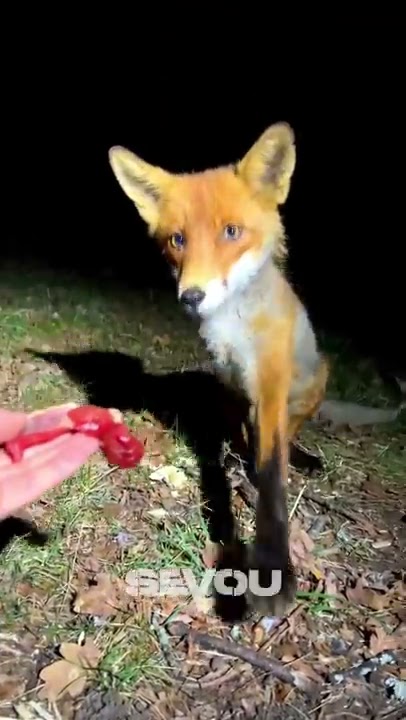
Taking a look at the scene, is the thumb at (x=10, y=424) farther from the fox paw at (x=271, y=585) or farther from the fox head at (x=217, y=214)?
the fox paw at (x=271, y=585)

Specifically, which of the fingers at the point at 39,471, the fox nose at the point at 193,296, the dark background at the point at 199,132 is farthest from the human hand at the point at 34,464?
the dark background at the point at 199,132

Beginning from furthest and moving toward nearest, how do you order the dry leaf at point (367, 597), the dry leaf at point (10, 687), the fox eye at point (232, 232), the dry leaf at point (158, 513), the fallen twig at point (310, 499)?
the fallen twig at point (310, 499)
the dry leaf at point (158, 513)
the dry leaf at point (367, 597)
the fox eye at point (232, 232)
the dry leaf at point (10, 687)

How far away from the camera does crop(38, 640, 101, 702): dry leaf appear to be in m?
2.01

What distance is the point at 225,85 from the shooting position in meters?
6.13

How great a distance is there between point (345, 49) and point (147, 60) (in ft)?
4.93

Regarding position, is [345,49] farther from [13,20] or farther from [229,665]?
[229,665]

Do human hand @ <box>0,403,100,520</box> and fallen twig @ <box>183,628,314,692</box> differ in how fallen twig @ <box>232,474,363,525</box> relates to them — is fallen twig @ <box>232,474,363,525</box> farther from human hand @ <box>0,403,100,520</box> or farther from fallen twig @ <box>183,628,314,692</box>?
human hand @ <box>0,403,100,520</box>

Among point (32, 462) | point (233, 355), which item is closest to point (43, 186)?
point (233, 355)

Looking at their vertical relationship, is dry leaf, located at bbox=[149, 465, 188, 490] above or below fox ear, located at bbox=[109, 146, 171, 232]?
below

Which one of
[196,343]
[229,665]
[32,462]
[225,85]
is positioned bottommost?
[229,665]

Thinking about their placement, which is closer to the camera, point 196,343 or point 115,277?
point 196,343

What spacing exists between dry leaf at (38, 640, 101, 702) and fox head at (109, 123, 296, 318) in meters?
0.88

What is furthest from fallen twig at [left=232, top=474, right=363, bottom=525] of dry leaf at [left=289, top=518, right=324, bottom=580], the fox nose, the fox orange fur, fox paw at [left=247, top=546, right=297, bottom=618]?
the fox nose

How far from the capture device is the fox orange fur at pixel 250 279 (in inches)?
84.7
